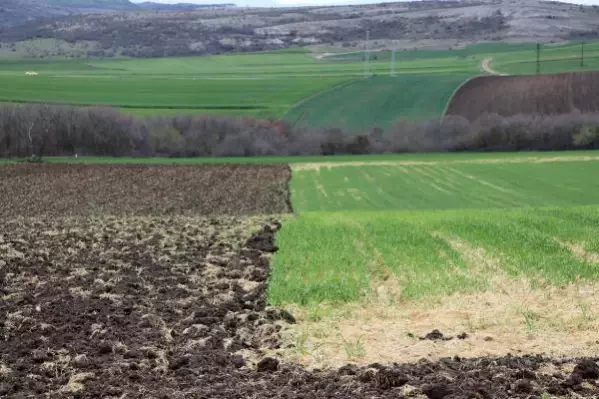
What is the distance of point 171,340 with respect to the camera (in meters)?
13.3

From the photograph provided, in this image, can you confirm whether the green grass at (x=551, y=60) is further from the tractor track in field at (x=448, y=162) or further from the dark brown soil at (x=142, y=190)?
the dark brown soil at (x=142, y=190)

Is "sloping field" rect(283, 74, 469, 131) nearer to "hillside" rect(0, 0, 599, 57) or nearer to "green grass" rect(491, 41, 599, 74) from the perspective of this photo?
"green grass" rect(491, 41, 599, 74)

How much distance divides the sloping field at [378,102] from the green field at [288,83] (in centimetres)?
11

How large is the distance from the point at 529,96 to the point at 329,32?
10598cm

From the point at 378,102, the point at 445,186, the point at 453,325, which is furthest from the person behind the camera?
the point at 378,102

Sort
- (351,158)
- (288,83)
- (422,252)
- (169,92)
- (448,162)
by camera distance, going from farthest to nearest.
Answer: (288,83), (169,92), (351,158), (448,162), (422,252)

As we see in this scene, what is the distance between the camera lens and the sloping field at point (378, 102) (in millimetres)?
87750

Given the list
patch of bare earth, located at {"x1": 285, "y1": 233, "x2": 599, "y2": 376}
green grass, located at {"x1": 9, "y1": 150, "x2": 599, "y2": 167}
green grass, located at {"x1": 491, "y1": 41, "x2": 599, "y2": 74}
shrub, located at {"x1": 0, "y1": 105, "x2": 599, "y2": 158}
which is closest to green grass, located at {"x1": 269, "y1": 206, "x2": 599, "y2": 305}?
patch of bare earth, located at {"x1": 285, "y1": 233, "x2": 599, "y2": 376}

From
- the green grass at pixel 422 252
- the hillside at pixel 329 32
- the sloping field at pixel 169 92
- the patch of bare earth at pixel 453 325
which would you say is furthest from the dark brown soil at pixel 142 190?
the hillside at pixel 329 32

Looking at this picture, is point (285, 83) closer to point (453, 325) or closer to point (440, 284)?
point (440, 284)

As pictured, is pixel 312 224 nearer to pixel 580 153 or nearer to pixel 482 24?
pixel 580 153

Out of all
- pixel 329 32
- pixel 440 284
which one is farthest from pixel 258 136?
pixel 329 32

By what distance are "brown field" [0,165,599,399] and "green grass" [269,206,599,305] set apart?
0.98 meters

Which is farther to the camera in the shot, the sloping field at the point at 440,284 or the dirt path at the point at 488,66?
the dirt path at the point at 488,66
